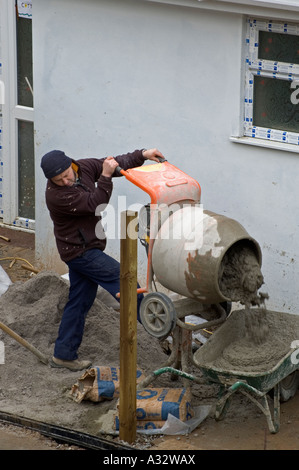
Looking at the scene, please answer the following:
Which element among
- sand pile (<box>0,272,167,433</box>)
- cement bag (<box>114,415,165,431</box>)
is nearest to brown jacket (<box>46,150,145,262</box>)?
sand pile (<box>0,272,167,433</box>)

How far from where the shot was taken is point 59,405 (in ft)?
25.0

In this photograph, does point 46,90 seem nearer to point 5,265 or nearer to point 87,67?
point 87,67

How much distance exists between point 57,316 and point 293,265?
228 cm

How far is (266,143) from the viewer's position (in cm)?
848

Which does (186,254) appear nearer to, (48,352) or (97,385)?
(97,385)

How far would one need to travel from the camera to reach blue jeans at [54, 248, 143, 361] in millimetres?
7750

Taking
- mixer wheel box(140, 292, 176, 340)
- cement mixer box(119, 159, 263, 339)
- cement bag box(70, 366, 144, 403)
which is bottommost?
cement bag box(70, 366, 144, 403)

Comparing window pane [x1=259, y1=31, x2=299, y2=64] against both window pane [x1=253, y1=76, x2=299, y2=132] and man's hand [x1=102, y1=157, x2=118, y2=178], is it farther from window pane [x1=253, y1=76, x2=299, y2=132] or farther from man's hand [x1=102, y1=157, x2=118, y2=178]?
man's hand [x1=102, y1=157, x2=118, y2=178]

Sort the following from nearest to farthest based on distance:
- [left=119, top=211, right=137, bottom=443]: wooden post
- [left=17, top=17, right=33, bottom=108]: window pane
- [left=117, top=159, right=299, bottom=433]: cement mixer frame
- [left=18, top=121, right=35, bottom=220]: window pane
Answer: [left=119, top=211, right=137, bottom=443]: wooden post, [left=117, top=159, right=299, bottom=433]: cement mixer frame, [left=17, top=17, right=33, bottom=108]: window pane, [left=18, top=121, right=35, bottom=220]: window pane

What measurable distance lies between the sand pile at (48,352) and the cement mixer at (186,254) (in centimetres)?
104

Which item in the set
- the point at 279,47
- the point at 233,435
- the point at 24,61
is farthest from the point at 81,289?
the point at 24,61

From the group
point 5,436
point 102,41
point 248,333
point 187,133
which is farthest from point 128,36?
point 5,436

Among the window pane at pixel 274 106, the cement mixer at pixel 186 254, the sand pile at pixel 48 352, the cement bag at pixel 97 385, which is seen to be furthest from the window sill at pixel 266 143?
the cement bag at pixel 97 385

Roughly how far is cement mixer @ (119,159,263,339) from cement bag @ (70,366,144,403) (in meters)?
0.71
